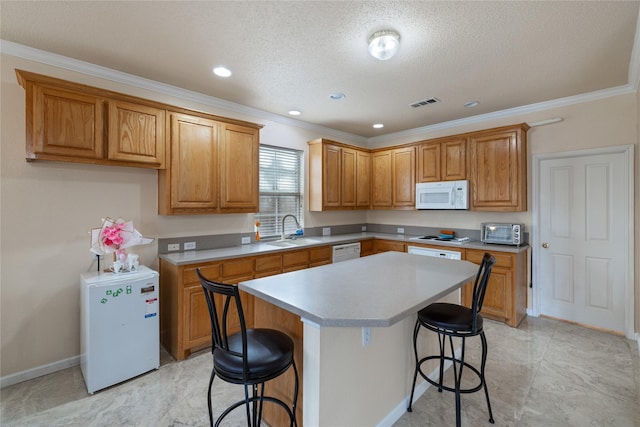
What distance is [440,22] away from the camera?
2.05m

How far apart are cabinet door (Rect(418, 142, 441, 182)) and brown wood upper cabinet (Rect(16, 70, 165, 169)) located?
3.54 m

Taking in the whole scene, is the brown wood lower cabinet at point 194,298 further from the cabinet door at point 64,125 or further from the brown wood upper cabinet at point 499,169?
the brown wood upper cabinet at point 499,169

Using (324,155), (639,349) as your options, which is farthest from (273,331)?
(639,349)

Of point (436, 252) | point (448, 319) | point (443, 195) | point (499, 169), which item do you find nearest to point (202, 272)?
point (448, 319)

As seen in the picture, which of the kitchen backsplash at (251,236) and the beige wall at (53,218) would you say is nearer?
the beige wall at (53,218)

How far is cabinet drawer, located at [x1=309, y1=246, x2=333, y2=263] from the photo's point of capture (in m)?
3.83

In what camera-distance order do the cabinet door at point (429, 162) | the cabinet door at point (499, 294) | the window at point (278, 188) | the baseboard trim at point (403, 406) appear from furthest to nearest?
the cabinet door at point (429, 162) < the window at point (278, 188) < the cabinet door at point (499, 294) < the baseboard trim at point (403, 406)

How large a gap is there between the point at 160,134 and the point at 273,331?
2.29 metres

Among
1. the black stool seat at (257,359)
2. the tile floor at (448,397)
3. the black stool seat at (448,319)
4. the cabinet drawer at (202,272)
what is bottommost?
the tile floor at (448,397)

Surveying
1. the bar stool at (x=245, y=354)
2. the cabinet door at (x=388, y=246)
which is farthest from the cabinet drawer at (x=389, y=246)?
the bar stool at (x=245, y=354)

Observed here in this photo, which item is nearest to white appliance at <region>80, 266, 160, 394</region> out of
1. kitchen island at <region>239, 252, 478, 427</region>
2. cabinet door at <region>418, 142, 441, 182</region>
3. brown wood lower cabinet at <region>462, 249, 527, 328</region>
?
kitchen island at <region>239, 252, 478, 427</region>

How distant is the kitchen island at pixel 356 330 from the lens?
1.41m

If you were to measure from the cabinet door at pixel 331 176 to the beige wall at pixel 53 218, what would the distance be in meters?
2.00

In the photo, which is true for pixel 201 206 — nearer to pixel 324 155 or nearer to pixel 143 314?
pixel 143 314
